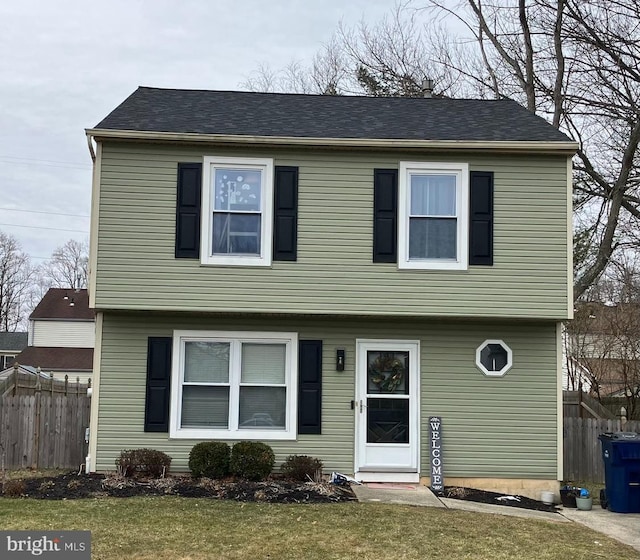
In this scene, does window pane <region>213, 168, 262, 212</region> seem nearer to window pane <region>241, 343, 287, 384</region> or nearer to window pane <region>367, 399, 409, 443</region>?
window pane <region>241, 343, 287, 384</region>

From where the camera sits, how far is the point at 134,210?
1111 cm

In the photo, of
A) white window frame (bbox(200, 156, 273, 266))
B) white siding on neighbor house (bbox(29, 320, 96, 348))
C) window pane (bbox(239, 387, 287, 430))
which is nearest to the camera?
white window frame (bbox(200, 156, 273, 266))

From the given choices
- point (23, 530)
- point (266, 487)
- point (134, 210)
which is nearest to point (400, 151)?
point (134, 210)

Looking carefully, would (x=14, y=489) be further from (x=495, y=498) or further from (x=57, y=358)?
(x=57, y=358)

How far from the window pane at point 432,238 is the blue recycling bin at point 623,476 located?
345 cm

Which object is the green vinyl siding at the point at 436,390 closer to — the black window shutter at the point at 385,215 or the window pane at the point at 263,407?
the window pane at the point at 263,407

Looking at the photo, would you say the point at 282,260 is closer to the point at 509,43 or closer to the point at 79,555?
the point at 79,555

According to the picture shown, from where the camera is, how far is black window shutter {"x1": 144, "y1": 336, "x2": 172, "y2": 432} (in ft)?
36.7

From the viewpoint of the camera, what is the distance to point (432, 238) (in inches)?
446

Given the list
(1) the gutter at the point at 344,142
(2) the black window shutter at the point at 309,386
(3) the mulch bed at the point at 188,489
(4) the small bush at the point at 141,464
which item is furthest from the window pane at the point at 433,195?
(4) the small bush at the point at 141,464

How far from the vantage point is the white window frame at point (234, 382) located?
36.9 ft

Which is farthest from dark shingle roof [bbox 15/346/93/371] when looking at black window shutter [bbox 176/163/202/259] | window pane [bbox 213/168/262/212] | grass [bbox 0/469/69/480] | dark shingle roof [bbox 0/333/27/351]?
window pane [bbox 213/168/262/212]

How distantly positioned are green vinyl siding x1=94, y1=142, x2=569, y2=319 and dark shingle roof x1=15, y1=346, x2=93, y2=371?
26379 millimetres

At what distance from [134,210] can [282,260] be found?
223 cm
